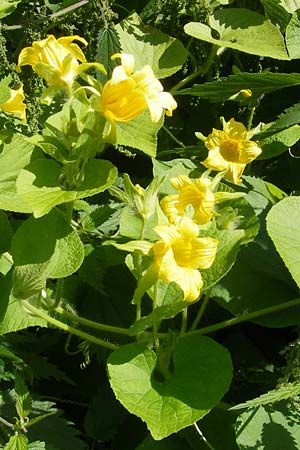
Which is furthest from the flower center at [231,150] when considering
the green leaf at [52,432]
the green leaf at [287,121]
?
the green leaf at [52,432]

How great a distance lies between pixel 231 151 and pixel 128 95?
31 centimetres

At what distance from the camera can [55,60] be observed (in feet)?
3.21

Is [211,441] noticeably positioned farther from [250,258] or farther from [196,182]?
[196,182]

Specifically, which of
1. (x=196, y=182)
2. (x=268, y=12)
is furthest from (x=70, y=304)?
(x=268, y=12)

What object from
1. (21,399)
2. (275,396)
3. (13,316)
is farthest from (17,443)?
(275,396)

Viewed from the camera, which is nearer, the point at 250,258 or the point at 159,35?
the point at 250,258

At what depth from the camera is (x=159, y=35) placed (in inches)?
53.6

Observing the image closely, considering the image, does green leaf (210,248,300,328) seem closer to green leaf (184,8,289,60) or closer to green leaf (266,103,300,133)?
green leaf (266,103,300,133)

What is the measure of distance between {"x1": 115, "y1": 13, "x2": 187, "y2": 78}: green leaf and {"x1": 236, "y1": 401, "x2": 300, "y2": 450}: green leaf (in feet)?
1.96

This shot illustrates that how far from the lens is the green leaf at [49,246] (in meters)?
0.95

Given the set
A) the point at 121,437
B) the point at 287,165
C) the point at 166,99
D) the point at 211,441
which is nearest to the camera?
the point at 166,99

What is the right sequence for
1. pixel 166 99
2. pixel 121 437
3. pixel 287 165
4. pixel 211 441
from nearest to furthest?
pixel 166 99, pixel 211 441, pixel 121 437, pixel 287 165

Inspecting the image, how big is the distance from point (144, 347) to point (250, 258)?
0.28 meters

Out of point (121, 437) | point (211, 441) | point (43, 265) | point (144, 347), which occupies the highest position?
point (43, 265)
